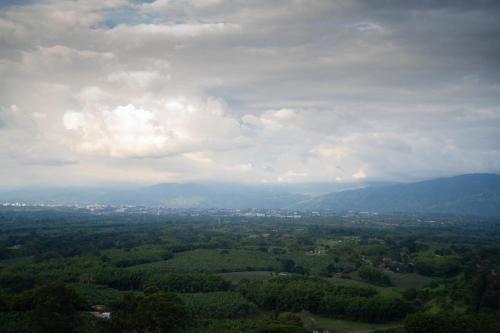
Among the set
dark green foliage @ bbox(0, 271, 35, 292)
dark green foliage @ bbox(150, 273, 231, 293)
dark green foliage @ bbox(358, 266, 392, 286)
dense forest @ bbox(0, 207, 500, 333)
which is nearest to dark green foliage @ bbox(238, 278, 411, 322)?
dense forest @ bbox(0, 207, 500, 333)

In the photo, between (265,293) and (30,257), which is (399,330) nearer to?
(265,293)

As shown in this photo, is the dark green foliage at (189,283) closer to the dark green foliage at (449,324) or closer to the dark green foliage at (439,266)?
the dark green foliage at (449,324)

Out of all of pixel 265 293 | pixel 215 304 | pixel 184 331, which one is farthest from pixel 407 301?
pixel 184 331

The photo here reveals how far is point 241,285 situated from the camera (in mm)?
72500

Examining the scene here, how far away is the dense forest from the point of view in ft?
158

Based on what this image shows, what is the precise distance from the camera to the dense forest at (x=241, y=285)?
158 feet

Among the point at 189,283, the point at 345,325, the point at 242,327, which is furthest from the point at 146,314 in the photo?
the point at 189,283

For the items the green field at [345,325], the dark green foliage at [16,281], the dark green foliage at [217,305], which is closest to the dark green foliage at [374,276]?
the green field at [345,325]

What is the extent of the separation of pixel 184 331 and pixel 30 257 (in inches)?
2607

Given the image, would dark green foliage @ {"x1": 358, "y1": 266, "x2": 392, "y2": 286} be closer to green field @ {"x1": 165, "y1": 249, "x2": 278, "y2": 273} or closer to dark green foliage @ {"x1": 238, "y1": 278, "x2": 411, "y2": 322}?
dark green foliage @ {"x1": 238, "y1": 278, "x2": 411, "y2": 322}

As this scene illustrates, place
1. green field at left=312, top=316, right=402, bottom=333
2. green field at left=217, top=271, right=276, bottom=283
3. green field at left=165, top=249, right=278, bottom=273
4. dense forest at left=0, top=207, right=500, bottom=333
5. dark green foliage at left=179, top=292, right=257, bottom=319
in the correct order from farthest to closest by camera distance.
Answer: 1. green field at left=165, top=249, right=278, bottom=273
2. green field at left=217, top=271, right=276, bottom=283
3. dark green foliage at left=179, top=292, right=257, bottom=319
4. green field at left=312, top=316, right=402, bottom=333
5. dense forest at left=0, top=207, right=500, bottom=333

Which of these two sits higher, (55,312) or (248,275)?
(55,312)

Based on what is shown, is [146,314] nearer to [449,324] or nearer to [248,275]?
[449,324]

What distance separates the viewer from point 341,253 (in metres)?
115
